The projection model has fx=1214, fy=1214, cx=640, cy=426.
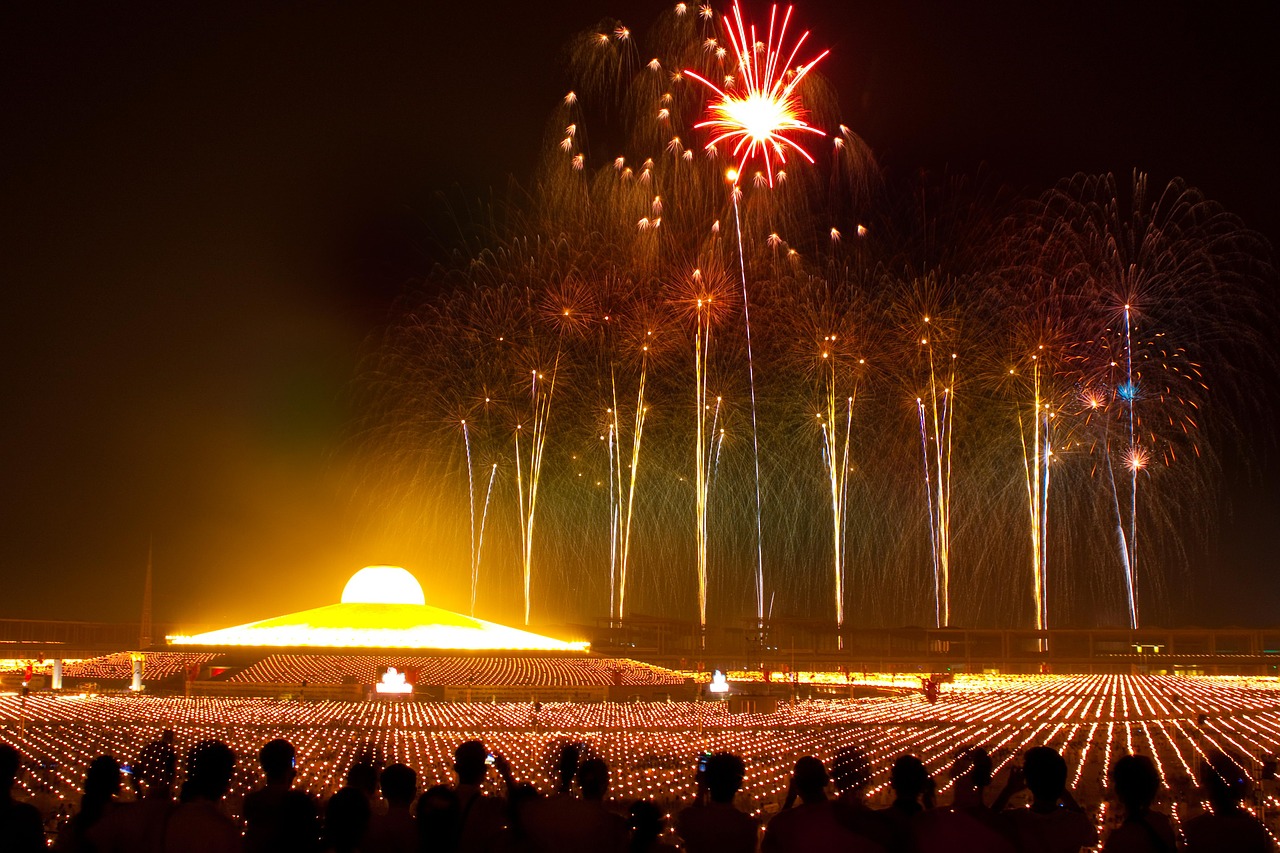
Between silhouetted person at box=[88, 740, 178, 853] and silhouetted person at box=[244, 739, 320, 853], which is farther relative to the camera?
silhouetted person at box=[88, 740, 178, 853]

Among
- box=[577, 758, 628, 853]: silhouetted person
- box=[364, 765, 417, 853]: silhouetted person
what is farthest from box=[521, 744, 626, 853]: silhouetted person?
box=[364, 765, 417, 853]: silhouetted person

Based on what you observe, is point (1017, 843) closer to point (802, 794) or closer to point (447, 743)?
point (802, 794)

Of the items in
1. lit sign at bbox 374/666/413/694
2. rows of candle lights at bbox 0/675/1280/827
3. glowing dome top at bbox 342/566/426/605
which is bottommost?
rows of candle lights at bbox 0/675/1280/827

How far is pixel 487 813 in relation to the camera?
748cm

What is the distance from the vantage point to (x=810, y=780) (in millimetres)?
7363

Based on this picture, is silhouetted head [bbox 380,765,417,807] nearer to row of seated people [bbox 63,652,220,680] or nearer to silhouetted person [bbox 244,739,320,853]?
silhouetted person [bbox 244,739,320,853]

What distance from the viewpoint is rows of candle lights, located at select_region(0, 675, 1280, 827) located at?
63.0 feet

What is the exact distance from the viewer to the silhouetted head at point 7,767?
700cm

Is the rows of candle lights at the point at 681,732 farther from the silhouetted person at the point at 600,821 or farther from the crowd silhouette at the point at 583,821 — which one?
the silhouetted person at the point at 600,821

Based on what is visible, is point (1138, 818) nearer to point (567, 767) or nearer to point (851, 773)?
point (851, 773)

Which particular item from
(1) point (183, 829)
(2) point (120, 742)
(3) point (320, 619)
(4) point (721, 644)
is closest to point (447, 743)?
(2) point (120, 742)

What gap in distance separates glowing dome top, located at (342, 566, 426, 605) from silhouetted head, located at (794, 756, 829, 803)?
193ft

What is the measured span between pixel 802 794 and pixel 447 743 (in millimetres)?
19394

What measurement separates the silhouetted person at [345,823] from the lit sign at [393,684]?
38.2 meters
